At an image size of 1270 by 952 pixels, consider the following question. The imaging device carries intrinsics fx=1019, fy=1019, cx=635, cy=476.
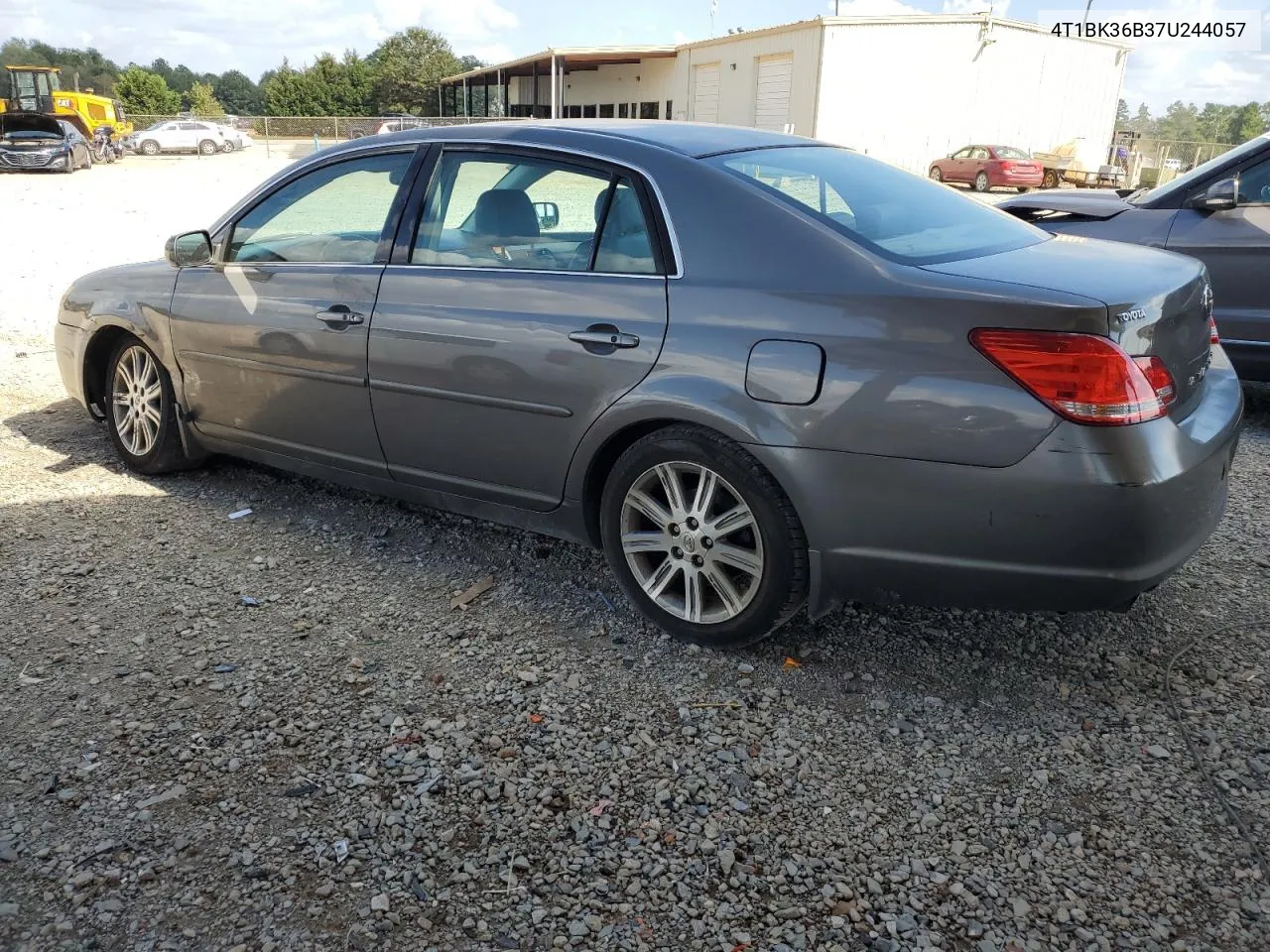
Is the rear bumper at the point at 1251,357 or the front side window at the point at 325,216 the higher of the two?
the front side window at the point at 325,216

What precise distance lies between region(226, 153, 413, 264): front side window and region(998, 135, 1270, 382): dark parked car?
4234 millimetres

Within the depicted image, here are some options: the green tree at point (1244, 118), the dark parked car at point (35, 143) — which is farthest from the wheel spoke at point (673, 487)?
the green tree at point (1244, 118)

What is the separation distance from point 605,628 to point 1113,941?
186 centimetres

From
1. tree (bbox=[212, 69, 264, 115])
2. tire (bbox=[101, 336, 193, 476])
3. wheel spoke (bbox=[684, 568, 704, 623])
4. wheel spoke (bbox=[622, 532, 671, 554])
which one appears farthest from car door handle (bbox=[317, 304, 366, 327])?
tree (bbox=[212, 69, 264, 115])

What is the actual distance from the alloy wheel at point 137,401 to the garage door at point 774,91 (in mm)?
32217

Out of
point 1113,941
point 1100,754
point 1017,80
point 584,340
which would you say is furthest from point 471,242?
point 1017,80

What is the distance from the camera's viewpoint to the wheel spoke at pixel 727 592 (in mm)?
3281

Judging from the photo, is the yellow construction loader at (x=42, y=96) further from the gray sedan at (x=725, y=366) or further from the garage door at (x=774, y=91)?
the gray sedan at (x=725, y=366)

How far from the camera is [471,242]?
12.3ft

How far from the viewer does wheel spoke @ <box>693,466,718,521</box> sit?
3215 millimetres

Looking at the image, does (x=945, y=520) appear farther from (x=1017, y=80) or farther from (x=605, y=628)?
(x=1017, y=80)

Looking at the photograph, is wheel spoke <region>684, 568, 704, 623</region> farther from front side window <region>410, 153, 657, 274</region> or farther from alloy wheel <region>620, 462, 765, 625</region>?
front side window <region>410, 153, 657, 274</region>

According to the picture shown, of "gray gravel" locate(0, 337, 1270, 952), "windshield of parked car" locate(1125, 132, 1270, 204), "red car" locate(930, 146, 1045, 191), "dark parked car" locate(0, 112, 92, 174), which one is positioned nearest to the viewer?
"gray gravel" locate(0, 337, 1270, 952)

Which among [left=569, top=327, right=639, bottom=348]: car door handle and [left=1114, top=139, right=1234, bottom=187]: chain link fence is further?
[left=1114, top=139, right=1234, bottom=187]: chain link fence
